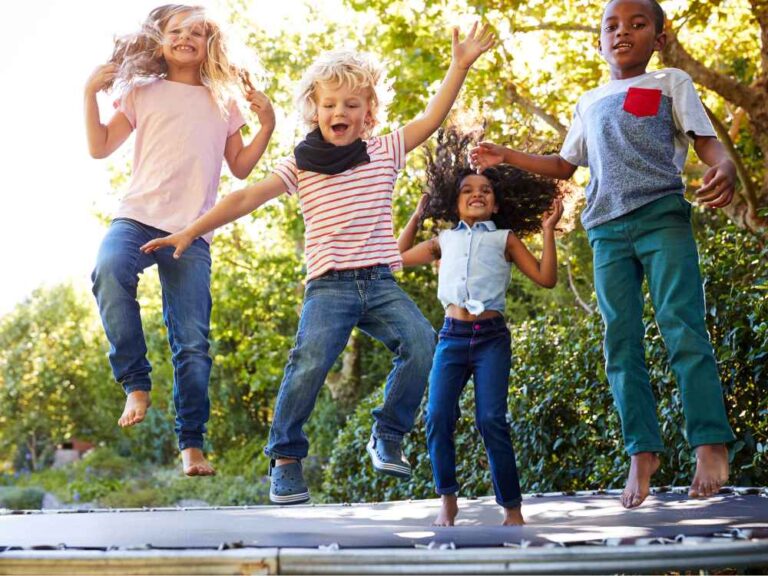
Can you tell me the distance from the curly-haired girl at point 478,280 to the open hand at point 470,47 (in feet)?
2.03

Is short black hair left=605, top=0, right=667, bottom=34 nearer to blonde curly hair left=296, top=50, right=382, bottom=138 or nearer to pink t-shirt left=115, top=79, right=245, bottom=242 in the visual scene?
blonde curly hair left=296, top=50, right=382, bottom=138

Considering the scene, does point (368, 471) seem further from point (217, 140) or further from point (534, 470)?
point (217, 140)

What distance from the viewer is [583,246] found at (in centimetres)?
972

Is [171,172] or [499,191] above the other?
[171,172]

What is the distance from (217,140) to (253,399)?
936cm

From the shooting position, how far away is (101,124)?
392 cm

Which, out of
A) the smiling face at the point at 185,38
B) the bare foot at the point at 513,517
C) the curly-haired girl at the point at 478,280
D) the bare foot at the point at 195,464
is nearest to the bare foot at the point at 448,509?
the curly-haired girl at the point at 478,280

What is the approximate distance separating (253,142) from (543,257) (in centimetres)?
128

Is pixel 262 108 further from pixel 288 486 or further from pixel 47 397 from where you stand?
pixel 47 397

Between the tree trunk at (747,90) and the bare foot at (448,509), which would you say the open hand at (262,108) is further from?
the tree trunk at (747,90)

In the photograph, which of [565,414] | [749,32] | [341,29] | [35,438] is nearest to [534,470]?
[565,414]

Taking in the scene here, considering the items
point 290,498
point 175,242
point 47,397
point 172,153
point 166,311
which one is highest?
point 172,153

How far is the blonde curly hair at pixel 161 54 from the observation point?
12.7 ft

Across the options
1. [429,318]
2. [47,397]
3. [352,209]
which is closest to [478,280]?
[352,209]
